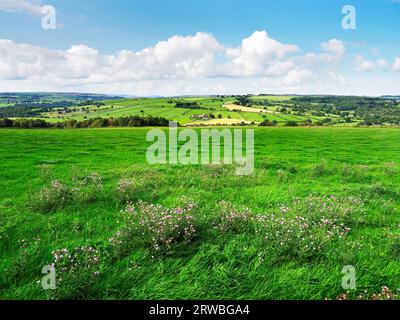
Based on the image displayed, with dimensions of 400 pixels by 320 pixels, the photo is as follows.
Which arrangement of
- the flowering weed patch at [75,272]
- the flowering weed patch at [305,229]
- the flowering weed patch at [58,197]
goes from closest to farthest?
the flowering weed patch at [75,272] → the flowering weed patch at [305,229] → the flowering weed patch at [58,197]

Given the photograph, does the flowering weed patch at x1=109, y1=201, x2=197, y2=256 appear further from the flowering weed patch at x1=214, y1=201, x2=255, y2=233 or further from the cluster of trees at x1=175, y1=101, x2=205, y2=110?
the cluster of trees at x1=175, y1=101, x2=205, y2=110

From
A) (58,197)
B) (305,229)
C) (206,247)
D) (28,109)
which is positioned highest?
(28,109)

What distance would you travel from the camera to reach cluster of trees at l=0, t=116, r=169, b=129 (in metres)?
51.7

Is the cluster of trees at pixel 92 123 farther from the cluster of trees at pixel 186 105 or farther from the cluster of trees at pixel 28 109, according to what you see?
the cluster of trees at pixel 186 105

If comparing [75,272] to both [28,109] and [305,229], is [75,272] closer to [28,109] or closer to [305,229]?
[305,229]

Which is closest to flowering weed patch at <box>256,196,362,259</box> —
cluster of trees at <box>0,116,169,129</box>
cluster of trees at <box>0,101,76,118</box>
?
cluster of trees at <box>0,101,76,118</box>

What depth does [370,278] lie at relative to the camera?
15.6ft

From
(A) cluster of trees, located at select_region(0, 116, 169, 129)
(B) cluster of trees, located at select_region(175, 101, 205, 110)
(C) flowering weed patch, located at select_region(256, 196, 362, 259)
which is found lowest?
(C) flowering weed patch, located at select_region(256, 196, 362, 259)

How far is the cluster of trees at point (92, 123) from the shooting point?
51.7 metres

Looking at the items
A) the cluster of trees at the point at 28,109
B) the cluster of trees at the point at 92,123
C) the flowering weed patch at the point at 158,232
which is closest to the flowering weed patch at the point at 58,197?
the flowering weed patch at the point at 158,232

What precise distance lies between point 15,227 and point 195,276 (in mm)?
4461

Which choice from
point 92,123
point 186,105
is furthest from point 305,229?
point 186,105

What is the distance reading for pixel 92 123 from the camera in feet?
197
